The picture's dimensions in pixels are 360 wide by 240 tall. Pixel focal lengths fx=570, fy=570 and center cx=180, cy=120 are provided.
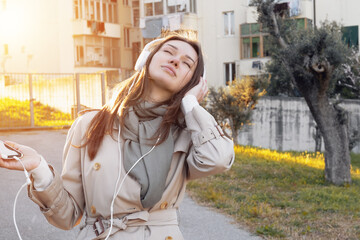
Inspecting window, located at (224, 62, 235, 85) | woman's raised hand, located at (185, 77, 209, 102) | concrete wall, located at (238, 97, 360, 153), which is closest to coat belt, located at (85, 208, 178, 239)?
woman's raised hand, located at (185, 77, 209, 102)

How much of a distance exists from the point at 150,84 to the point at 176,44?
0.80 ft

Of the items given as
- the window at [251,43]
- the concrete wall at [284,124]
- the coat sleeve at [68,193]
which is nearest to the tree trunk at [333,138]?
the coat sleeve at [68,193]

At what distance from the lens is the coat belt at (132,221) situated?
8.22 ft

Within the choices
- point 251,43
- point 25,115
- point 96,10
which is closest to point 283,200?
point 25,115

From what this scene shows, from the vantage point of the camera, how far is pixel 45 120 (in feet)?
66.4

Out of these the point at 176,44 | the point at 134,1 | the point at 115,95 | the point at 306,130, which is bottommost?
the point at 306,130

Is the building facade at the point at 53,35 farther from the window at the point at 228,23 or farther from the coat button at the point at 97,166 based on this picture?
the coat button at the point at 97,166

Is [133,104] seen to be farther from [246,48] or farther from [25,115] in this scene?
[246,48]

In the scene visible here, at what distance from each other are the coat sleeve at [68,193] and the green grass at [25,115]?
669 inches

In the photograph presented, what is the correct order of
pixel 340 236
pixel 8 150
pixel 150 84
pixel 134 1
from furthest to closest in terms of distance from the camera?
pixel 134 1, pixel 340 236, pixel 150 84, pixel 8 150

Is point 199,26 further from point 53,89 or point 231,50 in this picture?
point 53,89

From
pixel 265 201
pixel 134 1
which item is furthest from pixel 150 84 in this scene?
pixel 134 1

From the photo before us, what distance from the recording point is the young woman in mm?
2520

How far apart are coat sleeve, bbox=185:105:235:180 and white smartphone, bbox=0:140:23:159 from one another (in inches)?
30.0
